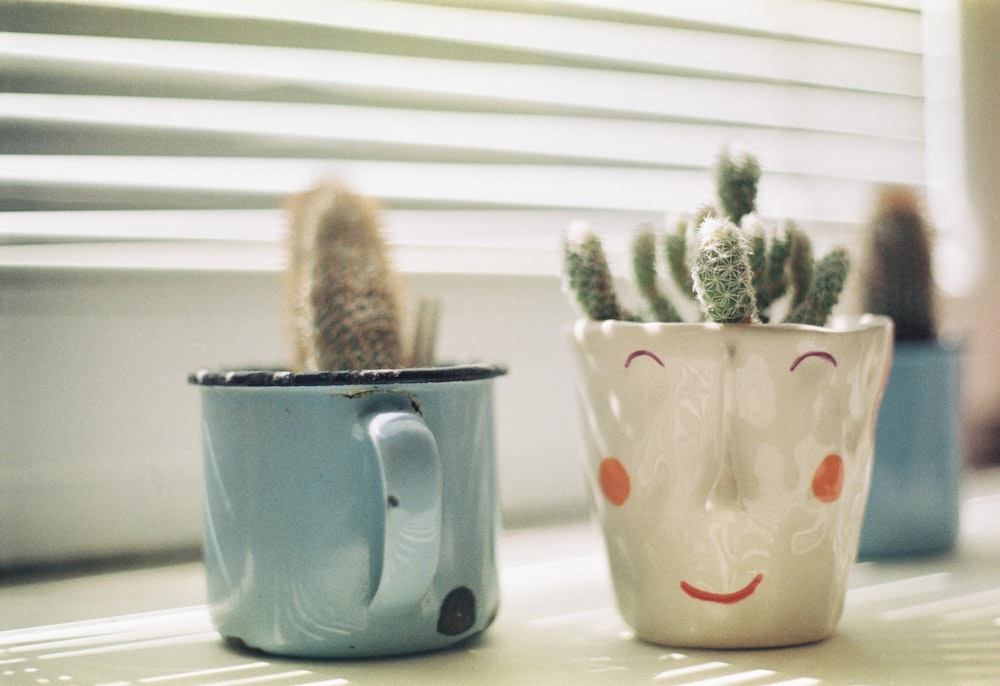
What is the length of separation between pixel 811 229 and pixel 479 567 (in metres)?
0.61

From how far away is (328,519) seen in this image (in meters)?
0.43

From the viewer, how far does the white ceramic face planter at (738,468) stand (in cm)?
44

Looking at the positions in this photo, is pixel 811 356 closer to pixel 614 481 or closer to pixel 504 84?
pixel 614 481

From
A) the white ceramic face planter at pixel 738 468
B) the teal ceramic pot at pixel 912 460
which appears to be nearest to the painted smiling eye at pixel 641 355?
the white ceramic face planter at pixel 738 468

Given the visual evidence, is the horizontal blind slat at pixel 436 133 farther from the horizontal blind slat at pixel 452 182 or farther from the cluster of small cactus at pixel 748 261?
the cluster of small cactus at pixel 748 261

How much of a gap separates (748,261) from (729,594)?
148mm

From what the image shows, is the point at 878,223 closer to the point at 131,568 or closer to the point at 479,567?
the point at 479,567

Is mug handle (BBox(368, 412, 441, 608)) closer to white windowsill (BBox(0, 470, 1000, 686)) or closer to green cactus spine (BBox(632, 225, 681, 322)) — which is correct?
white windowsill (BBox(0, 470, 1000, 686))

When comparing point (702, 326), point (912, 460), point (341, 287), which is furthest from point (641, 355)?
point (912, 460)

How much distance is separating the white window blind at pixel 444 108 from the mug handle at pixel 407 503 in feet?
0.50

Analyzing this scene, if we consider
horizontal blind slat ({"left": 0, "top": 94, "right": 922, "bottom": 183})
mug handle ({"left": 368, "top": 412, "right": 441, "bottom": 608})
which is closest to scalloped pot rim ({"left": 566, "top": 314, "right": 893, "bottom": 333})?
mug handle ({"left": 368, "top": 412, "right": 441, "bottom": 608})

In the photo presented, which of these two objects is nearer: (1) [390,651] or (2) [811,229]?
(1) [390,651]

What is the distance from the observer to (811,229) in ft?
3.10

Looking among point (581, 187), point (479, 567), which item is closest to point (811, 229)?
point (581, 187)
